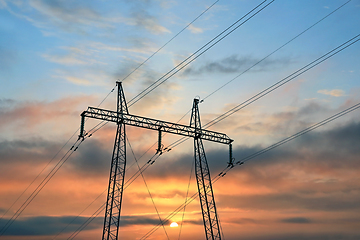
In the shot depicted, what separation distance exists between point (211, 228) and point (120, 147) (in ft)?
60.9

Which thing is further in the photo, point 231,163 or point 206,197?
point 231,163

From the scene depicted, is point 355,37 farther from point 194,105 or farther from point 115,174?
point 115,174

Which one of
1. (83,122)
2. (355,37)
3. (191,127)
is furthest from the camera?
(191,127)

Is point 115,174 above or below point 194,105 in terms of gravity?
below

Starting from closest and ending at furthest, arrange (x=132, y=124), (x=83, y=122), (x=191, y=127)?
(x=83, y=122)
(x=132, y=124)
(x=191, y=127)

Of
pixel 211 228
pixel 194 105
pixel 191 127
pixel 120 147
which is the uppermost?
pixel 194 105

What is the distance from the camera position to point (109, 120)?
63.3 meters

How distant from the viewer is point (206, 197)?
223 ft

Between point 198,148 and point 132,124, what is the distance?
1141cm

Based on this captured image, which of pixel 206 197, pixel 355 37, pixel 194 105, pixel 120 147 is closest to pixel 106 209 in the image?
→ pixel 120 147

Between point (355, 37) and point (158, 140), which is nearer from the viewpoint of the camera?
point (355, 37)

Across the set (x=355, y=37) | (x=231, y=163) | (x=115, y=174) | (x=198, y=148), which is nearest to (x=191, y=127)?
(x=198, y=148)

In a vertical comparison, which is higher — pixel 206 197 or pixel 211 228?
pixel 206 197

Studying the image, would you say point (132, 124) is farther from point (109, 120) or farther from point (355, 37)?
point (355, 37)
